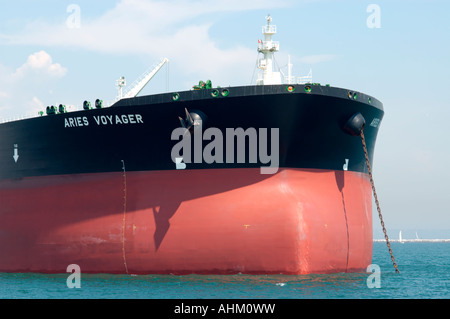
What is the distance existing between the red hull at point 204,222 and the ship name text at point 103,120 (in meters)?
1.78

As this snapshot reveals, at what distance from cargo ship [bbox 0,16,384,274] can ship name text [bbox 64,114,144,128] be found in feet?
0.12

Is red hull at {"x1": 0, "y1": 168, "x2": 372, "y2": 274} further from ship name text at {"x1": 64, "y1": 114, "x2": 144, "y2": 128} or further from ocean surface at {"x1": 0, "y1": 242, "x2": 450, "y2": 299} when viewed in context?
ship name text at {"x1": 64, "y1": 114, "x2": 144, "y2": 128}

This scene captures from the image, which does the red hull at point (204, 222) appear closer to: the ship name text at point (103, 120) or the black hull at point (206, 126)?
the black hull at point (206, 126)

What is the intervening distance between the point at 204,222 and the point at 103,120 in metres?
5.15

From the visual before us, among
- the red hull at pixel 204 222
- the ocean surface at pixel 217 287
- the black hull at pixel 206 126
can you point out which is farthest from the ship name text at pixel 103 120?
the ocean surface at pixel 217 287

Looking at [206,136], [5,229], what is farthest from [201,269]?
[5,229]

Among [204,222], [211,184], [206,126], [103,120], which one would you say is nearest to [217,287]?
[204,222]

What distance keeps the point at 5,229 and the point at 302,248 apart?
1208cm

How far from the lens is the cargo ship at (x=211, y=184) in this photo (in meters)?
20.5

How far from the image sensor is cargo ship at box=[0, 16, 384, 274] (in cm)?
2045

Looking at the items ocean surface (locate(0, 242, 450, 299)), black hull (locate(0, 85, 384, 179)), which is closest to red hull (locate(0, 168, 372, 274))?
ocean surface (locate(0, 242, 450, 299))

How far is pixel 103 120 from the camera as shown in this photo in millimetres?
22344
